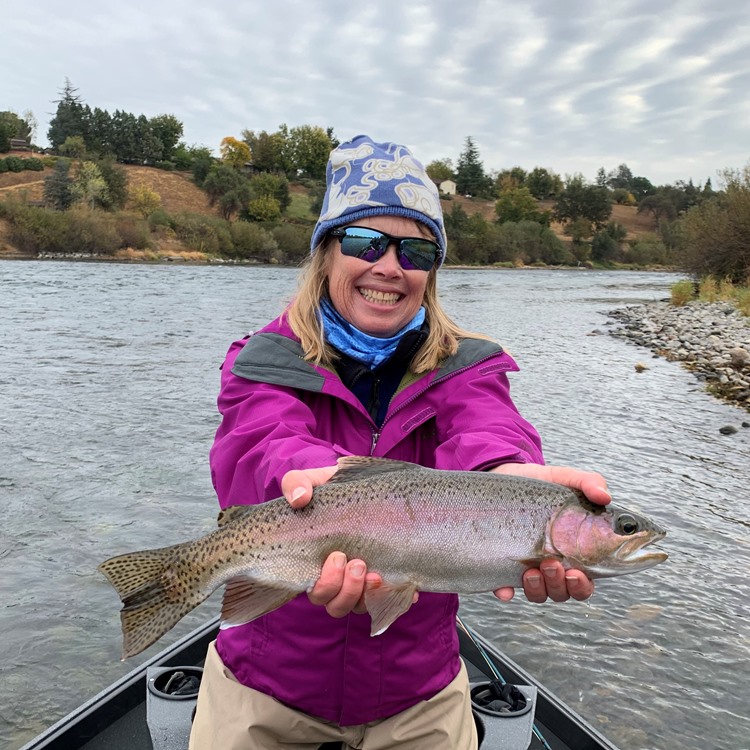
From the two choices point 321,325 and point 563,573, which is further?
point 321,325

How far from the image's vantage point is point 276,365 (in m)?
2.65

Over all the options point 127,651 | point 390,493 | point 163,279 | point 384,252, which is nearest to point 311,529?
point 390,493

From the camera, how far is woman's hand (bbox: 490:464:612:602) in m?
2.11

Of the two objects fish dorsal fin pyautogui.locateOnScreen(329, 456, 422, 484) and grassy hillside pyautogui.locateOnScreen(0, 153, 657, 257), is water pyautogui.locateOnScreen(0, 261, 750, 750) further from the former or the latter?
grassy hillside pyautogui.locateOnScreen(0, 153, 657, 257)

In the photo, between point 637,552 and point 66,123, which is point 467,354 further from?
point 66,123

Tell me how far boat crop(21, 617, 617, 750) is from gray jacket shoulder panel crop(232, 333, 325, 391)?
1574 mm

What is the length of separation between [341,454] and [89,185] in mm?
78892

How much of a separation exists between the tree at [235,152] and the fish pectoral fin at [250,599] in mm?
123606

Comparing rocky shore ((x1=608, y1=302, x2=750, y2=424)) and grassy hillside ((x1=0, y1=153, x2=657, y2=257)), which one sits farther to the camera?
grassy hillside ((x1=0, y1=153, x2=657, y2=257))

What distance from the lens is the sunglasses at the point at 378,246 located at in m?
2.88

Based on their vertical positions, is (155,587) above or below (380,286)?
below

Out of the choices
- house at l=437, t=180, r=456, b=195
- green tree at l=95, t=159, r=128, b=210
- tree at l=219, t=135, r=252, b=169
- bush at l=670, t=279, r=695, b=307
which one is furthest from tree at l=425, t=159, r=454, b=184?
bush at l=670, t=279, r=695, b=307

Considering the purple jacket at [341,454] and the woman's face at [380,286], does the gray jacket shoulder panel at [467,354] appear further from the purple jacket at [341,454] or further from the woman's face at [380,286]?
the woman's face at [380,286]

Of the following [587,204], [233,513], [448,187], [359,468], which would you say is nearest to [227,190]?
[448,187]
